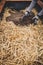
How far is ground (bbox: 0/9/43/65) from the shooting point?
9.91 feet

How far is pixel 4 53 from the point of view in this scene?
10.3 ft

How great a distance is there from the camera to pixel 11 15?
4.36m

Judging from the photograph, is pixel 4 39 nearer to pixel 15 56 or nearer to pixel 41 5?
pixel 15 56

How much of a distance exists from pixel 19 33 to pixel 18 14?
0.87m

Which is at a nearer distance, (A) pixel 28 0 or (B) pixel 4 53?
(B) pixel 4 53

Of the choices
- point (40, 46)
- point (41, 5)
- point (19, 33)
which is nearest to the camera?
point (40, 46)

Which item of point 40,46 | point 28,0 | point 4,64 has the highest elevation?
point 28,0

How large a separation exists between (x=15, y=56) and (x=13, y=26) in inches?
40.1

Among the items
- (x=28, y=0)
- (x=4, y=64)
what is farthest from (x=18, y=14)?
(x=4, y=64)

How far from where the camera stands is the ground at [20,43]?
9.91ft

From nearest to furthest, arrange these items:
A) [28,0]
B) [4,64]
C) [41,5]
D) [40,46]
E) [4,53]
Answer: [4,64]
[4,53]
[40,46]
[41,5]
[28,0]

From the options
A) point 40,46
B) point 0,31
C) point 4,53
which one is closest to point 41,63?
point 40,46

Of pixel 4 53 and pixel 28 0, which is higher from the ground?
pixel 28 0

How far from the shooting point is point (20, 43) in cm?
339
